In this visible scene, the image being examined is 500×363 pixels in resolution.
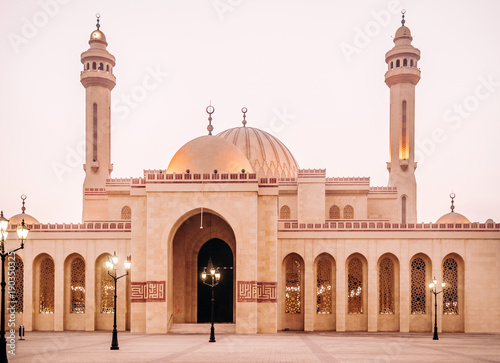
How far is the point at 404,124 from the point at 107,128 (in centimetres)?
1867

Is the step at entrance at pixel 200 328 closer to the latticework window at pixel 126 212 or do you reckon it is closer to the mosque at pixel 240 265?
the mosque at pixel 240 265

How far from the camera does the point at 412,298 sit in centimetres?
2877

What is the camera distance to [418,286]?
94.4ft

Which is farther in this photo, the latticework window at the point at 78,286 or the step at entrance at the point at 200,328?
the latticework window at the point at 78,286

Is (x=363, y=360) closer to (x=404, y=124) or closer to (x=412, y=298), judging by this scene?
(x=412, y=298)

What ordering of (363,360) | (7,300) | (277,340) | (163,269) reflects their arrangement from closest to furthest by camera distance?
(363,360) → (277,340) → (163,269) → (7,300)

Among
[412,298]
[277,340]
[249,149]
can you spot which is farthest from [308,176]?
[277,340]

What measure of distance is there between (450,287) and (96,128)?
22.9 metres

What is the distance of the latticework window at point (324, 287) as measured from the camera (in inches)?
1148

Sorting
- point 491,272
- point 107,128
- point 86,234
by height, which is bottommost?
point 491,272

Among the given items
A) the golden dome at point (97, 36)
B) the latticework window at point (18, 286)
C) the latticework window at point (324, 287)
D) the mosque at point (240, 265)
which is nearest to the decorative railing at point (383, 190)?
the mosque at point (240, 265)

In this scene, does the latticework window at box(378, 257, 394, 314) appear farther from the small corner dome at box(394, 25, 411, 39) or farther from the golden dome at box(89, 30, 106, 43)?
the golden dome at box(89, 30, 106, 43)

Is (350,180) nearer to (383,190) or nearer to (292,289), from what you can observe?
(383,190)

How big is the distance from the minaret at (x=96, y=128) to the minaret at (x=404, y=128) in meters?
17.9
